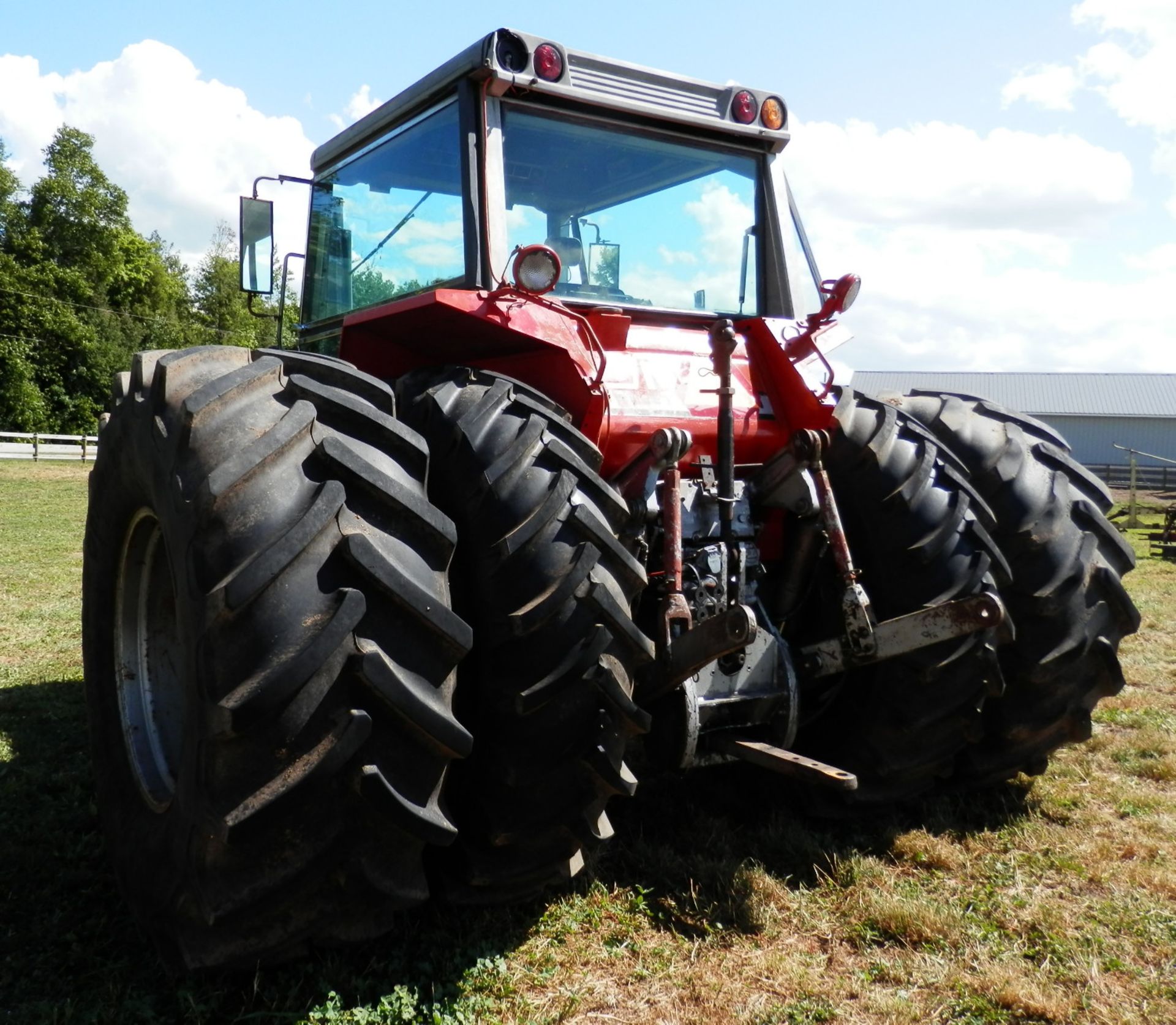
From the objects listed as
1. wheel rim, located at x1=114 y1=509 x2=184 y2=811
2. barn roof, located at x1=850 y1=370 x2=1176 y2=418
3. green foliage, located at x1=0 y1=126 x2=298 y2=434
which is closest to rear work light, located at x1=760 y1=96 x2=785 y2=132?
wheel rim, located at x1=114 y1=509 x2=184 y2=811

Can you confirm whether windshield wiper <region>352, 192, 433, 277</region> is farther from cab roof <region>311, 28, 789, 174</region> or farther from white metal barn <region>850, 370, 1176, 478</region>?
white metal barn <region>850, 370, 1176, 478</region>

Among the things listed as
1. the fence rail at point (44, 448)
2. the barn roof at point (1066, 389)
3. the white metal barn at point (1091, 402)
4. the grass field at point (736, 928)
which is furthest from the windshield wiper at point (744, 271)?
the barn roof at point (1066, 389)

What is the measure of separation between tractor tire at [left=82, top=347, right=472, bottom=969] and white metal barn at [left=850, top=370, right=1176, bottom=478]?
4451cm

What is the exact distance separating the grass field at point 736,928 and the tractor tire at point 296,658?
29 cm

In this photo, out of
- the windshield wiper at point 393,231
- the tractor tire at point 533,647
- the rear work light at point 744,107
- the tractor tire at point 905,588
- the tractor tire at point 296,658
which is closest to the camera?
the tractor tire at point 296,658

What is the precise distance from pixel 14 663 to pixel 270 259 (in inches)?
118

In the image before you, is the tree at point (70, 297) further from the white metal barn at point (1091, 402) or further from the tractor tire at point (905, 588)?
the tractor tire at point (905, 588)

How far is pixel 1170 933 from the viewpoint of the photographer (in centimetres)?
292

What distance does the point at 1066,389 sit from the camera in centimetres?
5203

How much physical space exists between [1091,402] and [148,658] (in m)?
53.6

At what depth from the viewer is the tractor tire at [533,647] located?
255cm

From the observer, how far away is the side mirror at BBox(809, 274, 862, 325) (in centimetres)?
363

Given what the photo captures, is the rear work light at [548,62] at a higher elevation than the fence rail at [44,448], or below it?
higher

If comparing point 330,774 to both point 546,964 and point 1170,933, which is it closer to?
point 546,964
